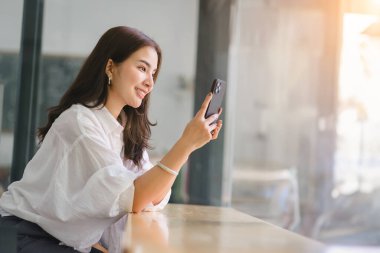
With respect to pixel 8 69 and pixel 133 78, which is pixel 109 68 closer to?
pixel 133 78

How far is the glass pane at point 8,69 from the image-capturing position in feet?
10.0

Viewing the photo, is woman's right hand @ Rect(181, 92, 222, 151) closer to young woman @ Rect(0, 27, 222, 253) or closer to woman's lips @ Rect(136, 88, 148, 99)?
young woman @ Rect(0, 27, 222, 253)

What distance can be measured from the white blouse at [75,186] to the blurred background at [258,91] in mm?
1677

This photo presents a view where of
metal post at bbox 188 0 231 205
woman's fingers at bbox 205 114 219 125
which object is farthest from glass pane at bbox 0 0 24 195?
woman's fingers at bbox 205 114 219 125

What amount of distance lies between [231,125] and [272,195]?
0.57 m

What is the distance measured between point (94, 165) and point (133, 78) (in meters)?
0.35

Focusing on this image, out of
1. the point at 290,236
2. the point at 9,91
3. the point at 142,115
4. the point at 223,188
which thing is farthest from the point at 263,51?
the point at 290,236

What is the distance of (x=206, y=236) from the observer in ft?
3.51

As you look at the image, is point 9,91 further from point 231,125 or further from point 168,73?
point 231,125

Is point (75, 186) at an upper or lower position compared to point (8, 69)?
lower

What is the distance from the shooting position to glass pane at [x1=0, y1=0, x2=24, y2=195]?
3059 mm

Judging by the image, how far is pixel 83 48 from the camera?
316 cm

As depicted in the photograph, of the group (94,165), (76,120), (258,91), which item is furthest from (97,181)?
(258,91)

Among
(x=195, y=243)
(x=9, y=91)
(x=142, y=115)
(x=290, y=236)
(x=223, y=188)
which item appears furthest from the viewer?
(x=223, y=188)
